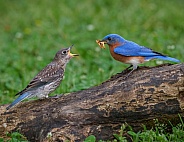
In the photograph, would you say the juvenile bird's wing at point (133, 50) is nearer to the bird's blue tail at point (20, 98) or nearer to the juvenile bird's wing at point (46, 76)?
the juvenile bird's wing at point (46, 76)

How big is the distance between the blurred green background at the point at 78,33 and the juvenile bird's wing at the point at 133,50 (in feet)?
5.18

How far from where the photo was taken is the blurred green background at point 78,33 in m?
8.70

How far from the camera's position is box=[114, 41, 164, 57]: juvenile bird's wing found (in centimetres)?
604

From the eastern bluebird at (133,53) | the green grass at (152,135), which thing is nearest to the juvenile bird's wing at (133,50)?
the eastern bluebird at (133,53)

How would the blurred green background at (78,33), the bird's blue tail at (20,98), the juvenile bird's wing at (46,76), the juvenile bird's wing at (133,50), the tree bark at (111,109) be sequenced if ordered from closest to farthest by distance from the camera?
the tree bark at (111,109), the bird's blue tail at (20,98), the juvenile bird's wing at (133,50), the juvenile bird's wing at (46,76), the blurred green background at (78,33)

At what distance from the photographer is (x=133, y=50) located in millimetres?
6152

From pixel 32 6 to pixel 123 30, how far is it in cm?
350

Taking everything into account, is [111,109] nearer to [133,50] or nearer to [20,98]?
[133,50]

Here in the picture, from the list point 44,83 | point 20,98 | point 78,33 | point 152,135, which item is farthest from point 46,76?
point 78,33

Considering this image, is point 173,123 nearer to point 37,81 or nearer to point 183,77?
point 183,77

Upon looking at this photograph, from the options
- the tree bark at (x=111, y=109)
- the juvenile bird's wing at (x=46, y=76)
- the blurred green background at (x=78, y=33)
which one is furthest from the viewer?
the blurred green background at (x=78, y=33)

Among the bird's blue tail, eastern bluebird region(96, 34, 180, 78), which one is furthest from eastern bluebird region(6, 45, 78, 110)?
eastern bluebird region(96, 34, 180, 78)

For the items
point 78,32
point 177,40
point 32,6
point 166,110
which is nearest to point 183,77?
point 166,110

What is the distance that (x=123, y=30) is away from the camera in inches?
420
